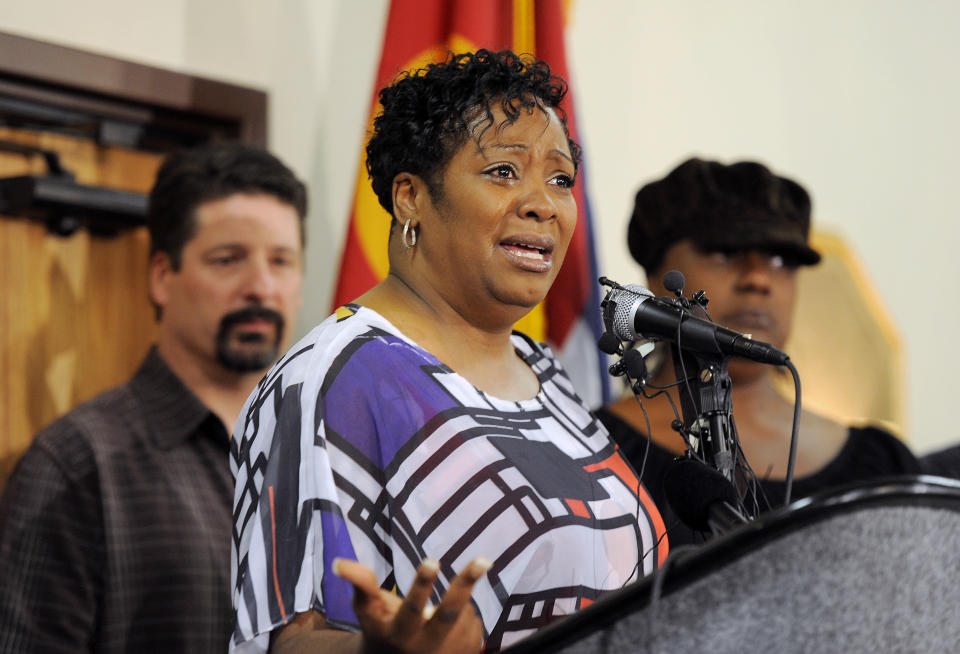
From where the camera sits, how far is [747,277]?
7.81ft

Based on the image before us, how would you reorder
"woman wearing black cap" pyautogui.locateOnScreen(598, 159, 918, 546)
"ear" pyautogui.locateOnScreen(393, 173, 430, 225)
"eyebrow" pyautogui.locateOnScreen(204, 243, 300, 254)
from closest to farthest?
"ear" pyautogui.locateOnScreen(393, 173, 430, 225) → "woman wearing black cap" pyautogui.locateOnScreen(598, 159, 918, 546) → "eyebrow" pyautogui.locateOnScreen(204, 243, 300, 254)

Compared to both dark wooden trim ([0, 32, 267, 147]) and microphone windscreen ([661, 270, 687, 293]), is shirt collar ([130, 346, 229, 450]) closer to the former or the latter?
dark wooden trim ([0, 32, 267, 147])

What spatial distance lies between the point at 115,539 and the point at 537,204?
3.98 feet

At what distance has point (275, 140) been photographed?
300 centimetres

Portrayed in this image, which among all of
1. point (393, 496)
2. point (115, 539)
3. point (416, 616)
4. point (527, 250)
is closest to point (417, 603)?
point (416, 616)

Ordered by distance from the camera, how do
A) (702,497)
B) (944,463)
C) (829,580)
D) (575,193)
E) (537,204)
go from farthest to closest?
(575,193) → (944,463) → (537,204) → (702,497) → (829,580)

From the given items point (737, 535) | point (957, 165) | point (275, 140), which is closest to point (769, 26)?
point (957, 165)

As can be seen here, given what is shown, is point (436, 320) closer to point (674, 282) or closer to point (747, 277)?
point (674, 282)

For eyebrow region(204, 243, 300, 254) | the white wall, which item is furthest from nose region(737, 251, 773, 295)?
the white wall

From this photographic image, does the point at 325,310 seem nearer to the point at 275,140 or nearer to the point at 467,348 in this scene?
the point at 275,140

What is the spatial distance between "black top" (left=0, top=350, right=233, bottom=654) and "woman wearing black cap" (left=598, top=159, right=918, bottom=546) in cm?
83

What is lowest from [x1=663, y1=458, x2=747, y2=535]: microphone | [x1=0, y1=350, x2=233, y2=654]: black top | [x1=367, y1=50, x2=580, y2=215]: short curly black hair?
[x1=0, y1=350, x2=233, y2=654]: black top

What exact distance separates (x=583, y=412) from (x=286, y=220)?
1.19m

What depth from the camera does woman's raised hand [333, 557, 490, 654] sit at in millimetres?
946
